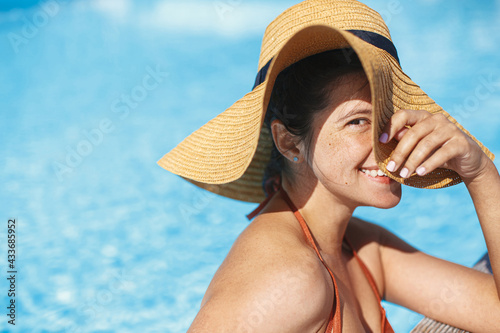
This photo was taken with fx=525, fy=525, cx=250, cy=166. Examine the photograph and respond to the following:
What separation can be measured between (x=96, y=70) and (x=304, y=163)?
7.95 meters

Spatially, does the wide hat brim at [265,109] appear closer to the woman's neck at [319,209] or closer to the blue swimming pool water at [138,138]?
the woman's neck at [319,209]

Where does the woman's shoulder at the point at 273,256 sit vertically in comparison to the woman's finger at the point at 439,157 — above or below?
below

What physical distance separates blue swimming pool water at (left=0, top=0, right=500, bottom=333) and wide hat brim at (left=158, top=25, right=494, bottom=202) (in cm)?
262

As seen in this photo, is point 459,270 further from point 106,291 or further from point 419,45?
point 419,45

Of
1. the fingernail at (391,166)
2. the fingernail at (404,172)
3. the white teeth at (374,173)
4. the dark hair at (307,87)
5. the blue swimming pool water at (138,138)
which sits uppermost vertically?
the blue swimming pool water at (138,138)

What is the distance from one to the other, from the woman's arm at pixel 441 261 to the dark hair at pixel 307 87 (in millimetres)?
266

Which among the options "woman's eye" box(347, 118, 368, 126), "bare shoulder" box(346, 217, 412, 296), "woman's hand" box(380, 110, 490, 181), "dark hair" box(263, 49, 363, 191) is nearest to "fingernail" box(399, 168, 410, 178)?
"woman's hand" box(380, 110, 490, 181)

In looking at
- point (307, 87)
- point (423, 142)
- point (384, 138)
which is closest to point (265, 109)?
Result: point (307, 87)

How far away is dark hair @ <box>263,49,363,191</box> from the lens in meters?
1.67

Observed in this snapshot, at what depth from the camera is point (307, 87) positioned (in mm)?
1726

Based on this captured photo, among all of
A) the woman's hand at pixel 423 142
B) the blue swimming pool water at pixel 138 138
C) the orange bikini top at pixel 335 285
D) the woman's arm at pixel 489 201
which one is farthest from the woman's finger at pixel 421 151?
the blue swimming pool water at pixel 138 138

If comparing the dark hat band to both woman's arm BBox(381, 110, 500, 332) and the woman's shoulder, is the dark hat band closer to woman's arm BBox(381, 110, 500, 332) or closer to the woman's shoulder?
woman's arm BBox(381, 110, 500, 332)

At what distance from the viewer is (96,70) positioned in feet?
30.0

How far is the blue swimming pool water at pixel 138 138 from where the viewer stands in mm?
4555
